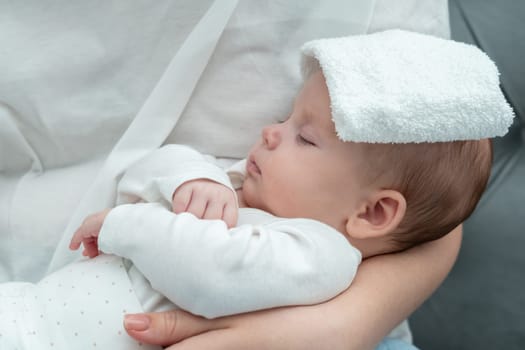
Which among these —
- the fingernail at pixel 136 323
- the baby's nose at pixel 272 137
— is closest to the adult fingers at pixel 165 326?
the fingernail at pixel 136 323

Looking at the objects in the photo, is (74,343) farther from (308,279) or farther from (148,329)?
(308,279)

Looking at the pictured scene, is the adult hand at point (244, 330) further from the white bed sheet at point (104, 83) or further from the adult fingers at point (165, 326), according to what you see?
the white bed sheet at point (104, 83)

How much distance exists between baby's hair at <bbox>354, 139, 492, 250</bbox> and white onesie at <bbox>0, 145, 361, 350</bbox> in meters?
0.09

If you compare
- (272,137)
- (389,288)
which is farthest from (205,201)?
(389,288)

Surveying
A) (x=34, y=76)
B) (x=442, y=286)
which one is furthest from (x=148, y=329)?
(x=442, y=286)

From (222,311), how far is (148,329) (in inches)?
3.2

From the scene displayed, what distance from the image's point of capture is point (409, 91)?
2.44 ft

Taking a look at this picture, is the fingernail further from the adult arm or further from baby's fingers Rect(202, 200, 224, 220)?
baby's fingers Rect(202, 200, 224, 220)

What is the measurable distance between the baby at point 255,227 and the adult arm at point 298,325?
0.06ft

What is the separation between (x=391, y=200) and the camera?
2.66 ft

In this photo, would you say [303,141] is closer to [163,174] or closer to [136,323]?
[163,174]

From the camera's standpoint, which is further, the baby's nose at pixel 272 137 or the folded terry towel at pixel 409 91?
the baby's nose at pixel 272 137

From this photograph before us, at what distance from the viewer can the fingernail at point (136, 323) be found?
2.35ft

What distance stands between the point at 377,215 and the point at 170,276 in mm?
271
